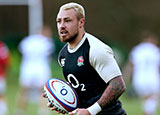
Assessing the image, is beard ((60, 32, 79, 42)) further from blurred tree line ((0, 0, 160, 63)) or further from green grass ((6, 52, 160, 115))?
blurred tree line ((0, 0, 160, 63))

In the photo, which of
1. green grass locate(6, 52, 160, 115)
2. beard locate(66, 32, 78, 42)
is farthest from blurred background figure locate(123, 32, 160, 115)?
beard locate(66, 32, 78, 42)

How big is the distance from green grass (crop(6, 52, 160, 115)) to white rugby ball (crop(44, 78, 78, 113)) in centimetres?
642

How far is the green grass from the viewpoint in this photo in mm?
12469

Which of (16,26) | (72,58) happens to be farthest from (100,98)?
(16,26)

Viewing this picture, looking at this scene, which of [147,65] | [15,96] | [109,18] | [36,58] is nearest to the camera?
[147,65]

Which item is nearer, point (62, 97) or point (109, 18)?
point (62, 97)

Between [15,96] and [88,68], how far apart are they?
10774 mm

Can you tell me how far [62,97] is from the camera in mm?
5133

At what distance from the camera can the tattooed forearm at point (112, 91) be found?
4848 millimetres

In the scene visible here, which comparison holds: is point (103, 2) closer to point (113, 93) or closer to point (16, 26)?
point (16, 26)

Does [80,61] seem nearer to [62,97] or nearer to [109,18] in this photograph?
[62,97]

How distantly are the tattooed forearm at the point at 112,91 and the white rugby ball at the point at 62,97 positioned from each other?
1.25 ft

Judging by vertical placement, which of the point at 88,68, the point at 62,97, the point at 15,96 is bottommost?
the point at 15,96

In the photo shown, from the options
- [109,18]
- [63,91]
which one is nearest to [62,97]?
[63,91]
